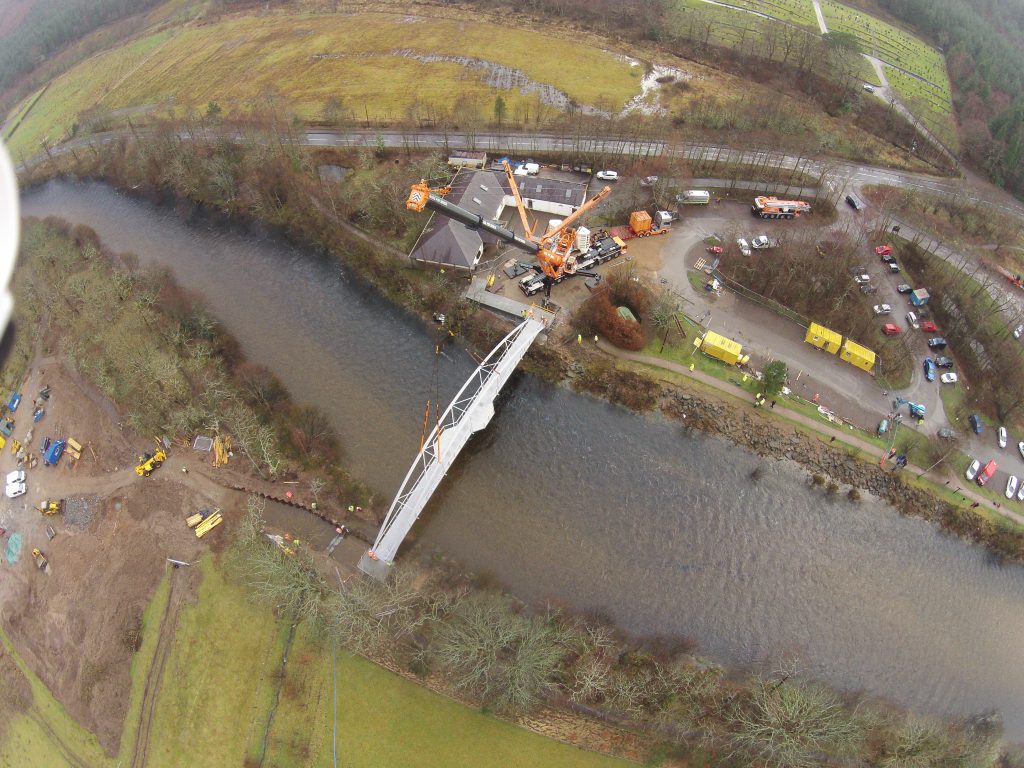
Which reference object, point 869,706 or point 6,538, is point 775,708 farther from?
point 6,538

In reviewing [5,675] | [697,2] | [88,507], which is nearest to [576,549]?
[88,507]

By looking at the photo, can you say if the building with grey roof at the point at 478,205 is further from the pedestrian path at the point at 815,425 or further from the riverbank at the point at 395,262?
the pedestrian path at the point at 815,425

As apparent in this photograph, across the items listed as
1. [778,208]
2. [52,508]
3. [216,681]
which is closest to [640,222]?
[778,208]

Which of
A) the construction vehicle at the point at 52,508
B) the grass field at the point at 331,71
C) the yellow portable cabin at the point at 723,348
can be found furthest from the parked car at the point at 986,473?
the construction vehicle at the point at 52,508

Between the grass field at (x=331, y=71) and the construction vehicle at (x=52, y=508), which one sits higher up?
the grass field at (x=331, y=71)

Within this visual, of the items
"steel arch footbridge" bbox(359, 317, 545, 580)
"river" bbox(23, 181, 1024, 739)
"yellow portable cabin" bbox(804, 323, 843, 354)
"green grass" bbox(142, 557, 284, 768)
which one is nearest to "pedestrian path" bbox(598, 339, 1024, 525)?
"river" bbox(23, 181, 1024, 739)

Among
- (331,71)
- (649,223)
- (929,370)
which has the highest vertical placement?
(331,71)

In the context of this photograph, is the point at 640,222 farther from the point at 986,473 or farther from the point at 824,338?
the point at 986,473

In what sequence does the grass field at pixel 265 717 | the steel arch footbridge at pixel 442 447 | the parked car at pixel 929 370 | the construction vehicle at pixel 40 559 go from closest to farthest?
the grass field at pixel 265 717 < the steel arch footbridge at pixel 442 447 < the construction vehicle at pixel 40 559 < the parked car at pixel 929 370
